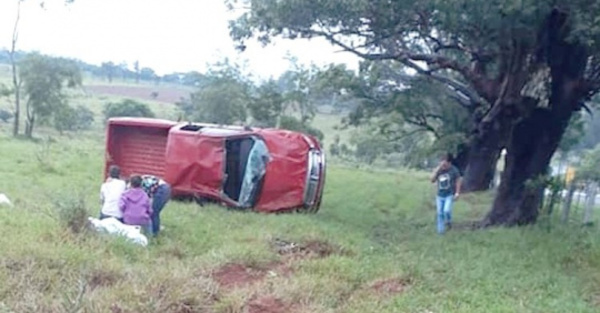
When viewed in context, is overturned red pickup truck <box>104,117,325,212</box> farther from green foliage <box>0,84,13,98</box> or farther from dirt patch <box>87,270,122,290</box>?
green foliage <box>0,84,13,98</box>

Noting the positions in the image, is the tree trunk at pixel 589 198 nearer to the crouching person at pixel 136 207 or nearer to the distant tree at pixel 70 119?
the crouching person at pixel 136 207

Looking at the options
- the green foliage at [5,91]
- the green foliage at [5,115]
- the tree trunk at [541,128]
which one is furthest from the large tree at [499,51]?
the green foliage at [5,115]

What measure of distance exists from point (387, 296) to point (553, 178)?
30.0 ft

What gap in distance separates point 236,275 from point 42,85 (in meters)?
33.2

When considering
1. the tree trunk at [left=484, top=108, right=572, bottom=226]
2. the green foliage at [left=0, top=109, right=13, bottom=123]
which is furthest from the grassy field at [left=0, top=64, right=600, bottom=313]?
the green foliage at [left=0, top=109, right=13, bottom=123]

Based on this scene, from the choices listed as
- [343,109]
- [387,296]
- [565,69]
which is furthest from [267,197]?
[343,109]

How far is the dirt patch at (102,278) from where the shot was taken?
24.7 feet

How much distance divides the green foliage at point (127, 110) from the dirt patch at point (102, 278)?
1422 inches

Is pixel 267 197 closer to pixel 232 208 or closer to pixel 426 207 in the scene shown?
pixel 232 208

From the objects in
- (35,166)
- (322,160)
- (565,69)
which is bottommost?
(35,166)

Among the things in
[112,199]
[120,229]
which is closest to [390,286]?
[120,229]

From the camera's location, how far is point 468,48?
1616cm

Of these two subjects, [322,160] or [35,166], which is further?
[35,166]

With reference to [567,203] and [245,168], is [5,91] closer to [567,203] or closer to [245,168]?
[245,168]
